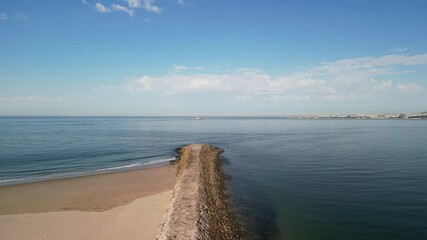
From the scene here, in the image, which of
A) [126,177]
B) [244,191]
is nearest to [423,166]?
[244,191]

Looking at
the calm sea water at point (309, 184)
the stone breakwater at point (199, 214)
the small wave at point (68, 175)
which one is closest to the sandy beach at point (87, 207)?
the stone breakwater at point (199, 214)

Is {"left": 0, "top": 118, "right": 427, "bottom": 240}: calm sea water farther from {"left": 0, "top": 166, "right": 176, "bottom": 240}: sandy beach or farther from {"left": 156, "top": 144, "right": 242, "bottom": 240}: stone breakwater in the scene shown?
{"left": 0, "top": 166, "right": 176, "bottom": 240}: sandy beach

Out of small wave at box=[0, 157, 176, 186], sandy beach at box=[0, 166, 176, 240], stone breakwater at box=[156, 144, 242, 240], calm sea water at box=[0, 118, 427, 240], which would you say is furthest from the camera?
small wave at box=[0, 157, 176, 186]

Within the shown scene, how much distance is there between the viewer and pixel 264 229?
16.5m

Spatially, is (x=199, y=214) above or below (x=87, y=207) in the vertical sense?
above

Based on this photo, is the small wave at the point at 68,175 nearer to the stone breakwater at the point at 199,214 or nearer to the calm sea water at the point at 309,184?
the calm sea water at the point at 309,184

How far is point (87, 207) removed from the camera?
19.7 meters

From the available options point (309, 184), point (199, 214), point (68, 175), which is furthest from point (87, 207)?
point (309, 184)

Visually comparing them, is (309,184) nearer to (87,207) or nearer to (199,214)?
(199,214)

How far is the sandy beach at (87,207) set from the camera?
15461 mm

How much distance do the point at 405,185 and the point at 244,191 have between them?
12933 millimetres

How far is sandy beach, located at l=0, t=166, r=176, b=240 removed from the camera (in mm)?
15461

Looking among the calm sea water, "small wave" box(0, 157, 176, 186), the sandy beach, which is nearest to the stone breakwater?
the calm sea water

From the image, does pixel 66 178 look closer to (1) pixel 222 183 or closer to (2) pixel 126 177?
(2) pixel 126 177
